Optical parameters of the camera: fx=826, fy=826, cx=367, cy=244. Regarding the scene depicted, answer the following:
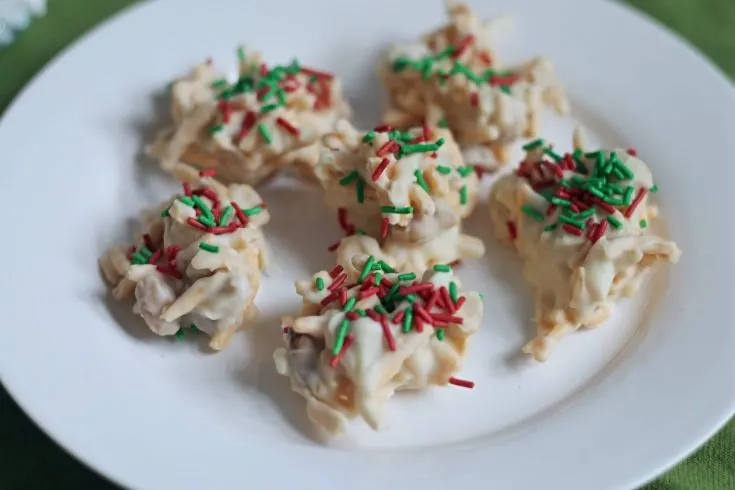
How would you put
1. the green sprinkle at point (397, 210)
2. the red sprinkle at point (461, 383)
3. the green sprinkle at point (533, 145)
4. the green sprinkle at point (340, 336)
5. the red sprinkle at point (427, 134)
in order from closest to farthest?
the green sprinkle at point (340, 336) < the red sprinkle at point (461, 383) < the green sprinkle at point (397, 210) < the red sprinkle at point (427, 134) < the green sprinkle at point (533, 145)

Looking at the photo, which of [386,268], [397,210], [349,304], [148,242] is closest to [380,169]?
[397,210]

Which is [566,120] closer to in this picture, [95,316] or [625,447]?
[625,447]

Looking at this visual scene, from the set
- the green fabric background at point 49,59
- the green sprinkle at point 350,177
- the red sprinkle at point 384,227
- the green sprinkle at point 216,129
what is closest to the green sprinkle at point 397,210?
the red sprinkle at point 384,227

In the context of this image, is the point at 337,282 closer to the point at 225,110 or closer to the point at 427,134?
the point at 427,134

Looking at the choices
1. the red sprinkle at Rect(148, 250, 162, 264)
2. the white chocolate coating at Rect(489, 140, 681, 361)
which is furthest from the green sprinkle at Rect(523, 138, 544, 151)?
the red sprinkle at Rect(148, 250, 162, 264)

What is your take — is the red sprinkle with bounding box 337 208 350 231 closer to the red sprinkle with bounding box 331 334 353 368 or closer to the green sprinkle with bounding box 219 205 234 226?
the green sprinkle with bounding box 219 205 234 226

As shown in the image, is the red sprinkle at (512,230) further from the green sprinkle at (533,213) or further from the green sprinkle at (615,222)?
the green sprinkle at (615,222)


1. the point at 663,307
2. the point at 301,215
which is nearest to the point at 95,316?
the point at 301,215

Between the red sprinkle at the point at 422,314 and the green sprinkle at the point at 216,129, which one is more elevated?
the green sprinkle at the point at 216,129
